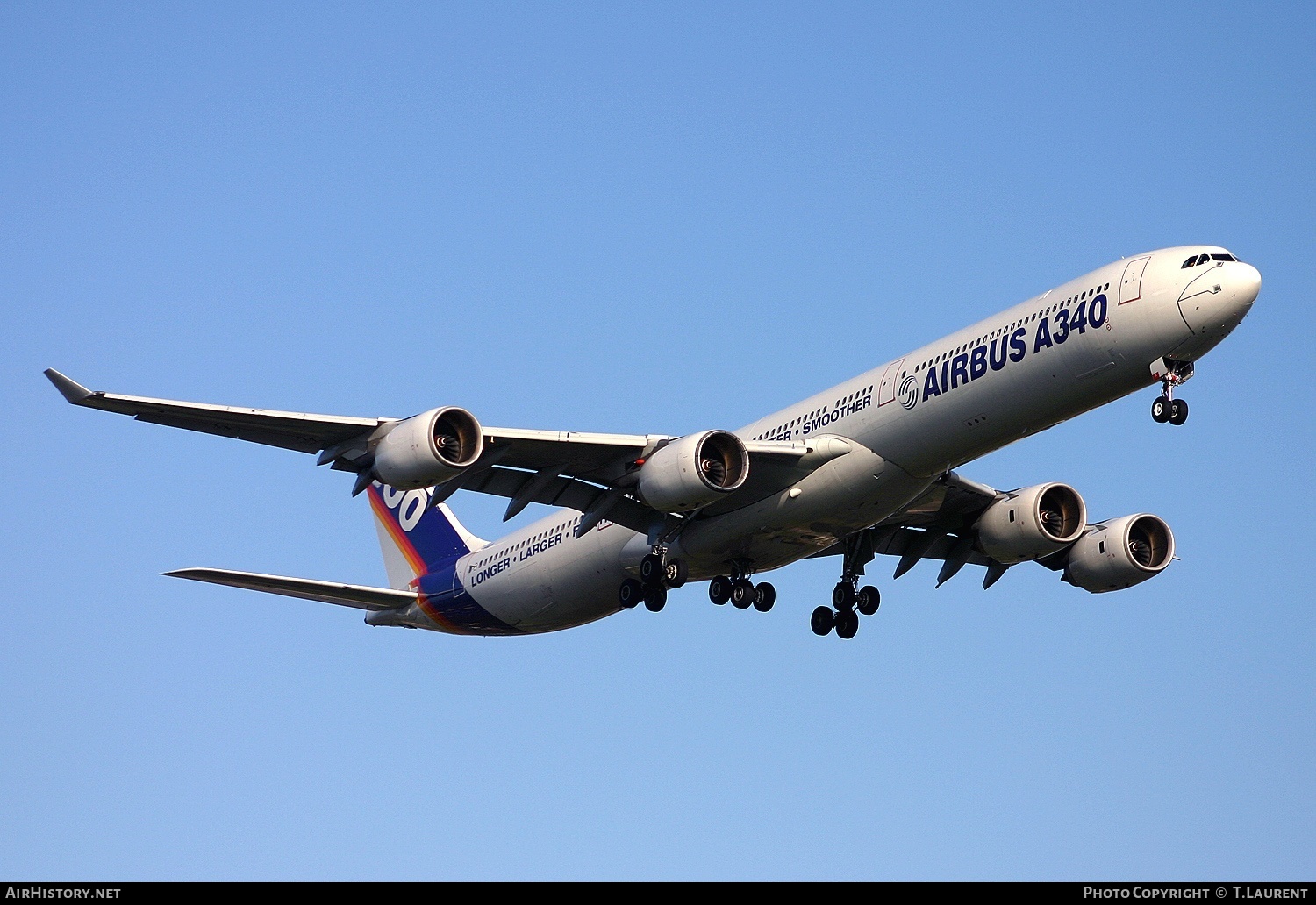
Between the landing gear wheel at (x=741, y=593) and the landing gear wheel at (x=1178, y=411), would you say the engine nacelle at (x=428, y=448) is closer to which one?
the landing gear wheel at (x=741, y=593)

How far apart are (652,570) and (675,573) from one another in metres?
0.54

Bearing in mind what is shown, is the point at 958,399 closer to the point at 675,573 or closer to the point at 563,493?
the point at 675,573

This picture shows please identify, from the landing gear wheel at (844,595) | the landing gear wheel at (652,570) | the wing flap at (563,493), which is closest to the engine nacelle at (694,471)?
the wing flap at (563,493)

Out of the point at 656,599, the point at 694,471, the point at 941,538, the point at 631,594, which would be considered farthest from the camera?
the point at 941,538

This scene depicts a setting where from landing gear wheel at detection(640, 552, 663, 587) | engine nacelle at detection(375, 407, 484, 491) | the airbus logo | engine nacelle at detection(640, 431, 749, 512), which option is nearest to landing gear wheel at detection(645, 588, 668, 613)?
landing gear wheel at detection(640, 552, 663, 587)

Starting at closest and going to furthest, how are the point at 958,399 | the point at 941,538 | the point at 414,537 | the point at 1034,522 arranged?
1. the point at 958,399
2. the point at 1034,522
3. the point at 941,538
4. the point at 414,537

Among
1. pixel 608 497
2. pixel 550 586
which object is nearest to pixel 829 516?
pixel 608 497

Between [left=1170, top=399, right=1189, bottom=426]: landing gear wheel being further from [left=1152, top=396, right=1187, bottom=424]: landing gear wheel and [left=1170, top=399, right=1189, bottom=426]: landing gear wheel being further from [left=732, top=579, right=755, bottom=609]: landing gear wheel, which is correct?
[left=732, top=579, right=755, bottom=609]: landing gear wheel

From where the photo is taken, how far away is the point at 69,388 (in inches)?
1219

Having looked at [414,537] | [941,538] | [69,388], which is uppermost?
[414,537]

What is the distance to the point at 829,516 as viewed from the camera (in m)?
37.2

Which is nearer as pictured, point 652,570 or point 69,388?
point 69,388

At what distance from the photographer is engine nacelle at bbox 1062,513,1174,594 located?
Result: 140 ft

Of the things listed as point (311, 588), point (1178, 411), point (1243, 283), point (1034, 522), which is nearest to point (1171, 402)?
point (1178, 411)
